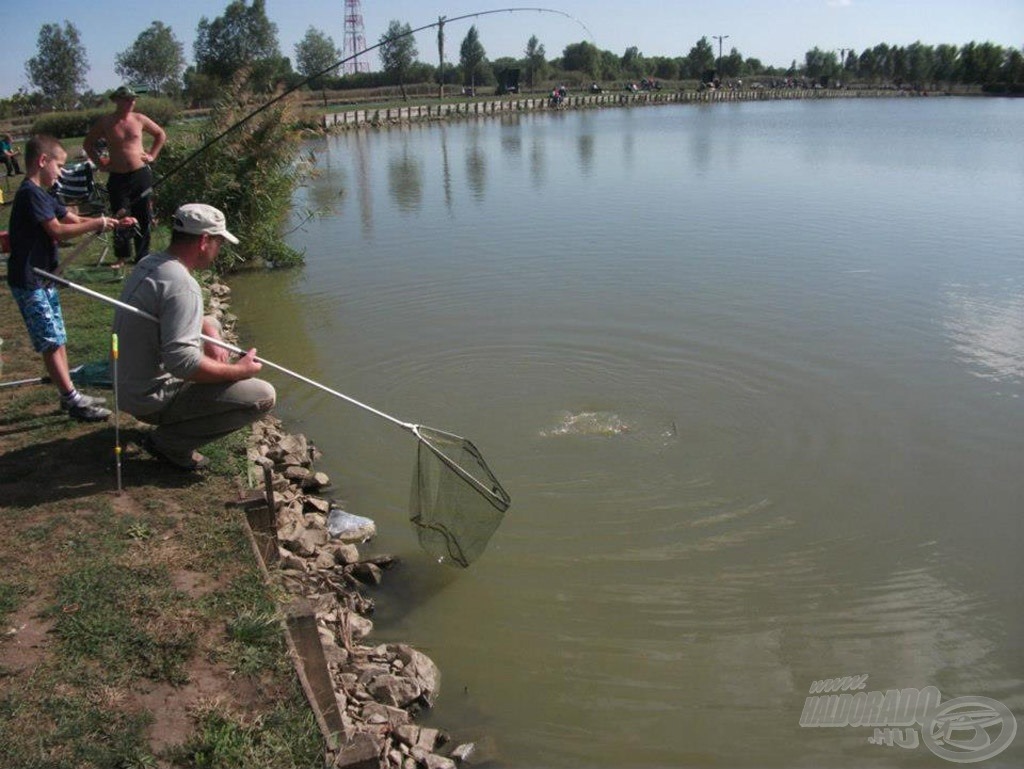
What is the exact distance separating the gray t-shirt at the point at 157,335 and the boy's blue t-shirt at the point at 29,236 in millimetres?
1343

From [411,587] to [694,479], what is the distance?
8.44 ft

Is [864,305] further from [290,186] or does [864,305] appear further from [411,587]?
[290,186]

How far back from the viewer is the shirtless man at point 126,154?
8656 mm

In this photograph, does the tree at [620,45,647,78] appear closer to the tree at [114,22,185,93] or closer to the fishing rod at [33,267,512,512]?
the tree at [114,22,185,93]

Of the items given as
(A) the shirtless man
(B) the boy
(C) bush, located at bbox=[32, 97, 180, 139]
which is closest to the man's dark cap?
(A) the shirtless man

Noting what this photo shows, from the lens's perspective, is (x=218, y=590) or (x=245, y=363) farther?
(x=245, y=363)

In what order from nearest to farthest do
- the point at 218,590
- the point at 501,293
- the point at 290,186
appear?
the point at 218,590 → the point at 501,293 → the point at 290,186

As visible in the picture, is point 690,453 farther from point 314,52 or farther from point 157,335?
point 314,52

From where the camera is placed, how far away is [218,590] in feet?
13.9

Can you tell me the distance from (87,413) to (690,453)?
4.78 m

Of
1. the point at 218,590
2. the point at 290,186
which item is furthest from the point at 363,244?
the point at 218,590

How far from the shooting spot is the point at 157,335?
495 centimetres

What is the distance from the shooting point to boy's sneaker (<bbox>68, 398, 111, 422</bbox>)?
6.00 metres
